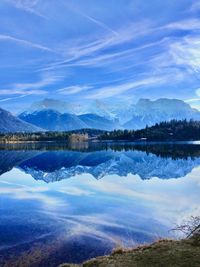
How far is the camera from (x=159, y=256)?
16.5 m

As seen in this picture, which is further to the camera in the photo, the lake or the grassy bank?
the lake

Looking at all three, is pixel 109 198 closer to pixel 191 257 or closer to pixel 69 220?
pixel 69 220

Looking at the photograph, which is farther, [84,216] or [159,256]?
[84,216]

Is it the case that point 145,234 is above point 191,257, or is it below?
below

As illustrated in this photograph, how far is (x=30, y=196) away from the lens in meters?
49.6

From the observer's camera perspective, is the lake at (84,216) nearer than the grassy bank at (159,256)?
No

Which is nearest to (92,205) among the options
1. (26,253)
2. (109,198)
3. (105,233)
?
(109,198)

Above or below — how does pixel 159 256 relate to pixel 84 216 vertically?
above

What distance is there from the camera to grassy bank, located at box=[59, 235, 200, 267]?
611 inches

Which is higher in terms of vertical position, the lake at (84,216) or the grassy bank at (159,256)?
the grassy bank at (159,256)

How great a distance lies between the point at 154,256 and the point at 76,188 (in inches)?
1620

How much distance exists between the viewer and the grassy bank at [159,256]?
50.9 ft

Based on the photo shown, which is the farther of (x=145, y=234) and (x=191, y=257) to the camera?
(x=145, y=234)

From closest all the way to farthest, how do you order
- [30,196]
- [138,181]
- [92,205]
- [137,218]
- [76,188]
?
1. [137,218]
2. [92,205]
3. [30,196]
4. [76,188]
5. [138,181]
